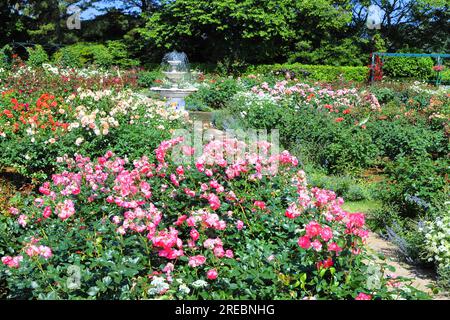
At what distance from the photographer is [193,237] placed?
7.63 ft

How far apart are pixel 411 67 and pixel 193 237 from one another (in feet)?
64.4

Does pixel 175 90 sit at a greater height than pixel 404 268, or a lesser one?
greater

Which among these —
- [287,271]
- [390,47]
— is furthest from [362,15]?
[287,271]

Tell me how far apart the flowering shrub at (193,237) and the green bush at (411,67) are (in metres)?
18.4

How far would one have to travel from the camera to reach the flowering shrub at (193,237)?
6.88ft

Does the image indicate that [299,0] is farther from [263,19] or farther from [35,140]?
[35,140]

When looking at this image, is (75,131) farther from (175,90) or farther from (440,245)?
(175,90)

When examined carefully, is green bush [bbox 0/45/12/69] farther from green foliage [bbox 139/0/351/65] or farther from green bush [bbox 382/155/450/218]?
green bush [bbox 382/155/450/218]

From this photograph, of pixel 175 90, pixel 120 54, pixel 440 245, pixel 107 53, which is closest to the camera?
pixel 440 245

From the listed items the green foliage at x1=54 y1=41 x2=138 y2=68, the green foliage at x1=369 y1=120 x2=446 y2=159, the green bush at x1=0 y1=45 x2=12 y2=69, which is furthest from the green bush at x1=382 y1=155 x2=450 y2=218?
the green foliage at x1=54 y1=41 x2=138 y2=68

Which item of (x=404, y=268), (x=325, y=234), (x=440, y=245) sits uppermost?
(x=325, y=234)

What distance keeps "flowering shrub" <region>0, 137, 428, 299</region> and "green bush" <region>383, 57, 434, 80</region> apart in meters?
18.4

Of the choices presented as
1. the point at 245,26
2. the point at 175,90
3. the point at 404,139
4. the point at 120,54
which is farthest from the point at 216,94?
the point at 120,54

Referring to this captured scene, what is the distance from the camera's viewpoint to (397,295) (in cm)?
207
